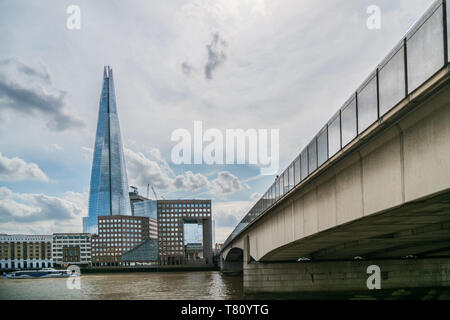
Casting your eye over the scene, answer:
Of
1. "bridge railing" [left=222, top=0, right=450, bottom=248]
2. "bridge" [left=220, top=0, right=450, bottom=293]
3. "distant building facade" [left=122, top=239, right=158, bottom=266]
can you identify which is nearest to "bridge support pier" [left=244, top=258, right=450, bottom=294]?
"bridge" [left=220, top=0, right=450, bottom=293]

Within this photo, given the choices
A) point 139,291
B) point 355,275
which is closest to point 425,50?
point 355,275

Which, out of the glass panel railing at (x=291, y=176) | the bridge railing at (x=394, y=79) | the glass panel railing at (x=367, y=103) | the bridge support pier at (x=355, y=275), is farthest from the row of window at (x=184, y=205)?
the glass panel railing at (x=367, y=103)

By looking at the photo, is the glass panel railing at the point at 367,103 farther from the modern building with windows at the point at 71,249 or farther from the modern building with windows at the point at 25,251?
the modern building with windows at the point at 71,249

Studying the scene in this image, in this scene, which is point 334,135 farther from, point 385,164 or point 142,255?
point 142,255

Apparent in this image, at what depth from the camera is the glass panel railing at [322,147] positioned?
1550 centimetres

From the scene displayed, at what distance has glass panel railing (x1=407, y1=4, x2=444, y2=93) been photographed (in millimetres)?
7930

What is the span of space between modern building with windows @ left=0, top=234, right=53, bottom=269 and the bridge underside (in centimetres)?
15517

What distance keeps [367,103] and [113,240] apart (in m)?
168

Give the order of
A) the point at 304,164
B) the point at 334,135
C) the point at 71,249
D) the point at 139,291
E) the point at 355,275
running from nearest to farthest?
the point at 334,135, the point at 304,164, the point at 355,275, the point at 139,291, the point at 71,249

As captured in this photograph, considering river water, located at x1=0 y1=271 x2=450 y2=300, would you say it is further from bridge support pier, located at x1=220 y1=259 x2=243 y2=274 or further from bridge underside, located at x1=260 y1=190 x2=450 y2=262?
bridge support pier, located at x1=220 y1=259 x2=243 y2=274

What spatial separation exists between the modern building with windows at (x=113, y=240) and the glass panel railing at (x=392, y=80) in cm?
16648

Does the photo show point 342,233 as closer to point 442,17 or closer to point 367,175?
point 367,175

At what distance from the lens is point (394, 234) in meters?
21.1

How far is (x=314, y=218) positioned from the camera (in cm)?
1794
